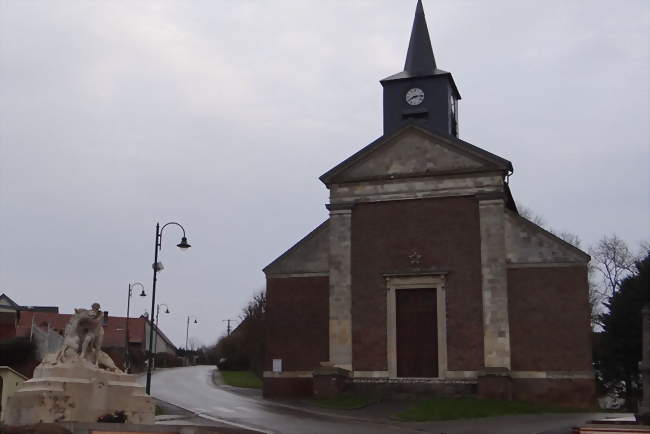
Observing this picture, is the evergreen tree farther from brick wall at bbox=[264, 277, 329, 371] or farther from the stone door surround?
brick wall at bbox=[264, 277, 329, 371]

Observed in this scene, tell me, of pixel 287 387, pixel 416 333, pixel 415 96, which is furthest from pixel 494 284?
pixel 415 96

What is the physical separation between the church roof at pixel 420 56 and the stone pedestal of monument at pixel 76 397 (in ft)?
74.4

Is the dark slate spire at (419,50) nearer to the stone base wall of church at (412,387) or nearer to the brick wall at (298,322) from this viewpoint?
the brick wall at (298,322)

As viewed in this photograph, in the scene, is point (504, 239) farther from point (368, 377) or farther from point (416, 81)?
point (416, 81)

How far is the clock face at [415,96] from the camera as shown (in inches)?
1426

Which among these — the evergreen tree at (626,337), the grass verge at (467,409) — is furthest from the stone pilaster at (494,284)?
the evergreen tree at (626,337)

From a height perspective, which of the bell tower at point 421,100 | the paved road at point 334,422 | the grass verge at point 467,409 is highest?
the bell tower at point 421,100

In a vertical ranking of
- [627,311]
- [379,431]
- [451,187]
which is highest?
[451,187]

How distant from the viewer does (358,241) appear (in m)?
32.1

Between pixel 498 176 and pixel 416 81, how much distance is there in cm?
802

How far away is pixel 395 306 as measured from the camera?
102 feet

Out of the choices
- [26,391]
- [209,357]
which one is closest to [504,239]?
[26,391]

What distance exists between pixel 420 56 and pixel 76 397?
2692 centimetres

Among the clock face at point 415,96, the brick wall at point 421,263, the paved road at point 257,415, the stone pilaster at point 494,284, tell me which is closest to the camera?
the paved road at point 257,415
